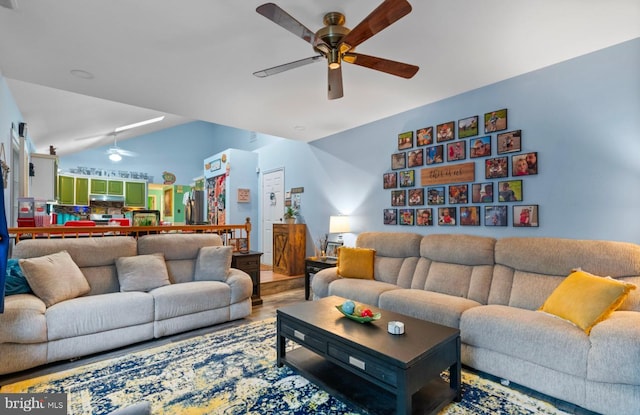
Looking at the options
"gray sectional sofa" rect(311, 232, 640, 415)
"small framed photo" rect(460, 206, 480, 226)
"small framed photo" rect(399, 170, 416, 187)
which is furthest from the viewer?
"small framed photo" rect(399, 170, 416, 187)

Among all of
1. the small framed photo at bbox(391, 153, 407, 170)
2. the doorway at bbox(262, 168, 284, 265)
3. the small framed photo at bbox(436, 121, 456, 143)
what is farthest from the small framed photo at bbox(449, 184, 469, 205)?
the doorway at bbox(262, 168, 284, 265)

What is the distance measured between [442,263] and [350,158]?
2260 mm

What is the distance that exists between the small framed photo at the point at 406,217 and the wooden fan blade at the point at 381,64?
207 centimetres

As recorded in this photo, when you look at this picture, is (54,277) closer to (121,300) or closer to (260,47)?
(121,300)

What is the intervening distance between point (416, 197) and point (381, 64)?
2108 millimetres

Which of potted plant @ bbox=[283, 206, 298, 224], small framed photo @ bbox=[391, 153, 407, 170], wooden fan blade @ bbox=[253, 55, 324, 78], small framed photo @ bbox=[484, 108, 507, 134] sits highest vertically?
wooden fan blade @ bbox=[253, 55, 324, 78]

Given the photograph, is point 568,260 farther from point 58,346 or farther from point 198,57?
point 58,346

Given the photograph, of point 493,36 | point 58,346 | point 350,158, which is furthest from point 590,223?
point 58,346

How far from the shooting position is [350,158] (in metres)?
4.94

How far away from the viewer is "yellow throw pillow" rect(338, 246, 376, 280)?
379cm

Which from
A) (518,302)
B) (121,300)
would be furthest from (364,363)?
(121,300)

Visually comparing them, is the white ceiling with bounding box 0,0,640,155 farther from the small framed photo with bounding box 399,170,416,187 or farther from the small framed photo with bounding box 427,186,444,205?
the small framed photo with bounding box 427,186,444,205

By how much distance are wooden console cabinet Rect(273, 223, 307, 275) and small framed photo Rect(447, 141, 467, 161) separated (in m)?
2.93

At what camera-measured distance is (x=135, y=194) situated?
8242 millimetres
